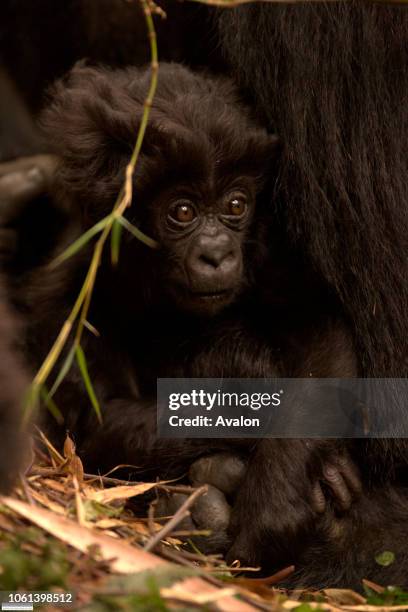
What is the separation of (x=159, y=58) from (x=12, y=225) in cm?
78

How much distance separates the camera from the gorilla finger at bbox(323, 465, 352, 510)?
279cm

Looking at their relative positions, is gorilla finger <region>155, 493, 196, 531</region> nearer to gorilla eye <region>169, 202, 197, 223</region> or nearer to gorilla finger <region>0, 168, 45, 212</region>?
gorilla eye <region>169, 202, 197, 223</region>

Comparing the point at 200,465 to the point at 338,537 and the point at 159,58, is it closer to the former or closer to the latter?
the point at 338,537

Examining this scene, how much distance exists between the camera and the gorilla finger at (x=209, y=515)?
2703 millimetres

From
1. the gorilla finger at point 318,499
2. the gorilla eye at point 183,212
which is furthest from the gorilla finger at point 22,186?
the gorilla finger at point 318,499

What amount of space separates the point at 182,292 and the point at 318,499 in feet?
2.10

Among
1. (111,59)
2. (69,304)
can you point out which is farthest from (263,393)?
(111,59)

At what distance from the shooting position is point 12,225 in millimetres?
3797

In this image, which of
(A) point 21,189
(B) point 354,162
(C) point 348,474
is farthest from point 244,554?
(A) point 21,189

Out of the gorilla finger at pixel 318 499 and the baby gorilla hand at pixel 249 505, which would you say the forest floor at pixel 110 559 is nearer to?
the baby gorilla hand at pixel 249 505

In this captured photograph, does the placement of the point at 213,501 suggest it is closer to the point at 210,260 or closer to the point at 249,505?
the point at 249,505

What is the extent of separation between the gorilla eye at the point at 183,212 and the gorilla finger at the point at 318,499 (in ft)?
2.52

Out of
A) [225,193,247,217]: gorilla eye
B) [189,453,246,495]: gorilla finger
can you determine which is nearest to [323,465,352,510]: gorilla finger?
[189,453,246,495]: gorilla finger

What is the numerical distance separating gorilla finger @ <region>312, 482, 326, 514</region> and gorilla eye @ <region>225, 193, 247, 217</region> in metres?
0.75
